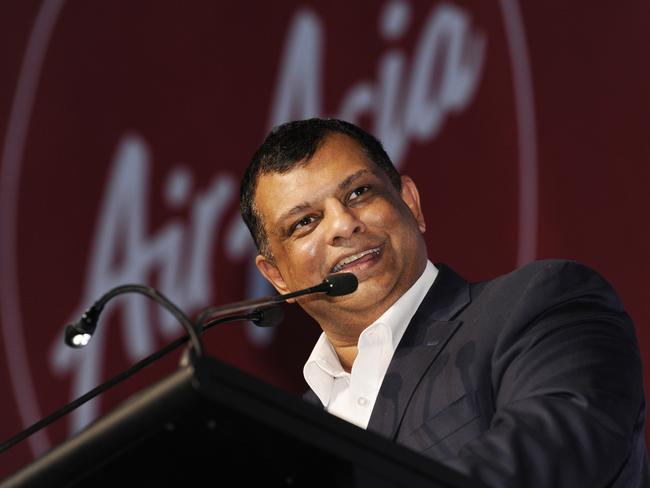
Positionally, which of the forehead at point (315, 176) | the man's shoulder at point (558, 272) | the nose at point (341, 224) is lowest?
the man's shoulder at point (558, 272)

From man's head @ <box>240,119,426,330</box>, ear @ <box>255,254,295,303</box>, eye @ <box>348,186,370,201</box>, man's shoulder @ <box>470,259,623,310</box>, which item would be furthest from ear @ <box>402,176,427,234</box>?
man's shoulder @ <box>470,259,623,310</box>

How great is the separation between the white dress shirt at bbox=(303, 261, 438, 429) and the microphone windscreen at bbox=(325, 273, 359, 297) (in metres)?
0.39

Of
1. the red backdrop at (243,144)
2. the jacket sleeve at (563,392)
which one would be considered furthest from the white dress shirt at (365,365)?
the red backdrop at (243,144)

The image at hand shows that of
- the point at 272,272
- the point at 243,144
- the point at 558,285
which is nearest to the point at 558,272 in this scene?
the point at 558,285

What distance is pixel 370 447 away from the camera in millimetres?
1086

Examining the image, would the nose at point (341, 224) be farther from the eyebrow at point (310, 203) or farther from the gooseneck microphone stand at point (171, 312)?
the gooseneck microphone stand at point (171, 312)

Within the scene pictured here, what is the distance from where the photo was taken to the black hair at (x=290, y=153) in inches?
92.5

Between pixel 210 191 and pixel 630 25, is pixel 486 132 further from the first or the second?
pixel 210 191

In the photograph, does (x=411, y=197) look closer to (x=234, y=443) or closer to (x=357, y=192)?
(x=357, y=192)

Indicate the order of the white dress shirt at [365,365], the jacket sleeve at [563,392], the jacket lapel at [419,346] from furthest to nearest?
the white dress shirt at [365,365] < the jacket lapel at [419,346] < the jacket sleeve at [563,392]

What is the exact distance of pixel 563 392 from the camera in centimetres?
144

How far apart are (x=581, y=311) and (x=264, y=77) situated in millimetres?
1829

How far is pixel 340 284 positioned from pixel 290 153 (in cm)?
71

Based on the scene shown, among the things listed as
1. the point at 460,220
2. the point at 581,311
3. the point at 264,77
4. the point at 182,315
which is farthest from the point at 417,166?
the point at 182,315
